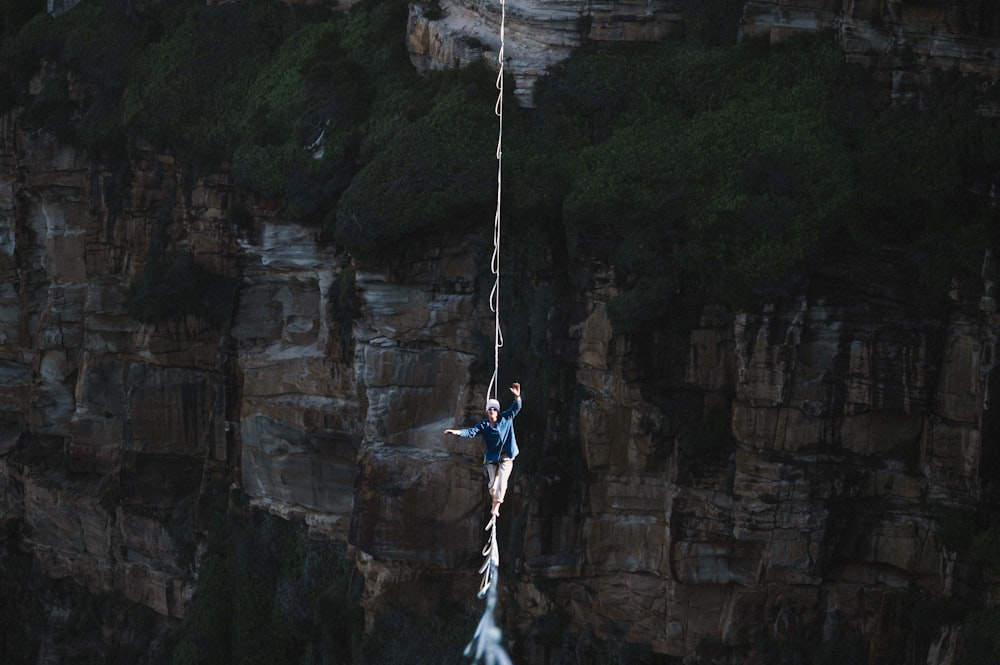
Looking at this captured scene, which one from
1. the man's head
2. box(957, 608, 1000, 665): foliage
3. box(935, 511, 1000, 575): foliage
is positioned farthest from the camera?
box(935, 511, 1000, 575): foliage

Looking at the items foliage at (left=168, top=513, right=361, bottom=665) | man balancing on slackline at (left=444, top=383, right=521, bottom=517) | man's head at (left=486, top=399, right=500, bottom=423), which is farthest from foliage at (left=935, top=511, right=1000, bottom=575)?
foliage at (left=168, top=513, right=361, bottom=665)

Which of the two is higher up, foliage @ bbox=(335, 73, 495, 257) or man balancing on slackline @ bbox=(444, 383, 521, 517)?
foliage @ bbox=(335, 73, 495, 257)

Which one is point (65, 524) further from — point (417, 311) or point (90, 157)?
point (417, 311)

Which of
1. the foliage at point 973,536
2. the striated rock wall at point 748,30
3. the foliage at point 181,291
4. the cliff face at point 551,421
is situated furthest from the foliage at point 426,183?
the foliage at point 973,536

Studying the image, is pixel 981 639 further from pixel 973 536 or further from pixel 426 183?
pixel 426 183

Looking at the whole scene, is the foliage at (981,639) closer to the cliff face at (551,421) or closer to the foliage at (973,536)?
the cliff face at (551,421)

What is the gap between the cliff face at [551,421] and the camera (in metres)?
27.8

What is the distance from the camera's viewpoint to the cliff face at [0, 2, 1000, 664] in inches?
1095

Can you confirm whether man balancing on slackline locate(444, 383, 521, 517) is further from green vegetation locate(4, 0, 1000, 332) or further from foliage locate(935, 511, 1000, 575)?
foliage locate(935, 511, 1000, 575)

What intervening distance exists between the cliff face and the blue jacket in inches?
228

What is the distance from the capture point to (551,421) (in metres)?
30.9

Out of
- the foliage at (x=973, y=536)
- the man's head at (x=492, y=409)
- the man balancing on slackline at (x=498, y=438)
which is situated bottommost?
the foliage at (x=973, y=536)

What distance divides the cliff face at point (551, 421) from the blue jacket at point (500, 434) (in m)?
5.78

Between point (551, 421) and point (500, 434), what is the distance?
7.43 m
